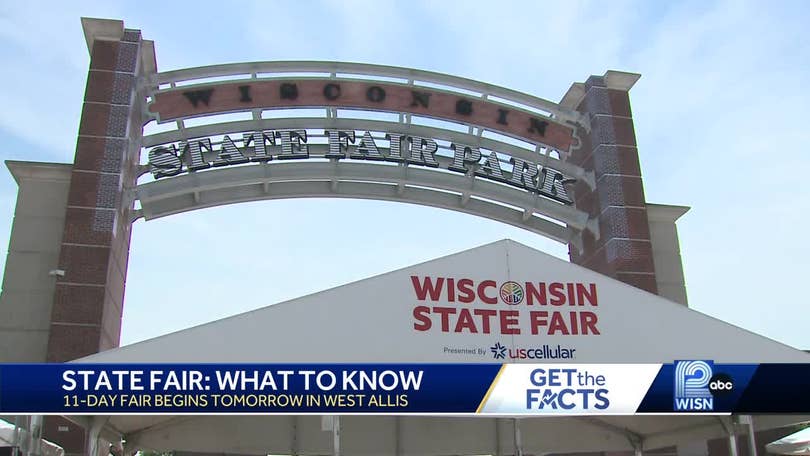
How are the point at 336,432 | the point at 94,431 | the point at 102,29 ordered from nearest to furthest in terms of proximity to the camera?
the point at 94,431, the point at 336,432, the point at 102,29

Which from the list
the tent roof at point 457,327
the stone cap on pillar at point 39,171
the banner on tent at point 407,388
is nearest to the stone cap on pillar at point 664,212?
the tent roof at point 457,327

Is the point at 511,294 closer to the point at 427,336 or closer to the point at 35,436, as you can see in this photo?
the point at 427,336

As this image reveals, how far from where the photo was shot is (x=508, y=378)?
32.8 ft

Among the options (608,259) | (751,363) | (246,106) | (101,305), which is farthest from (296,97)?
(751,363)

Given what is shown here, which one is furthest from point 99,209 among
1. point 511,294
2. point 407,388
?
point 407,388

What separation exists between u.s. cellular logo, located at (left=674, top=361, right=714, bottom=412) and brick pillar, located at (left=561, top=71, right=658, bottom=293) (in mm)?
14906

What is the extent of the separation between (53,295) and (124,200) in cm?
340

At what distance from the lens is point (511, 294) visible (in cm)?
1126

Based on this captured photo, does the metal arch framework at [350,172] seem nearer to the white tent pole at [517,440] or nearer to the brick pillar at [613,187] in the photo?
the brick pillar at [613,187]

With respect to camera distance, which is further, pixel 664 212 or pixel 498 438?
pixel 664 212

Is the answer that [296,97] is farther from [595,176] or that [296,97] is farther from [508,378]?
[508,378]

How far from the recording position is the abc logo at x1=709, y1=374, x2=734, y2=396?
33.3ft

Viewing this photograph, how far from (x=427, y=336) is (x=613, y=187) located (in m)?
16.6

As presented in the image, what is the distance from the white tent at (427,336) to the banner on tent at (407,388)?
15.6 inches
